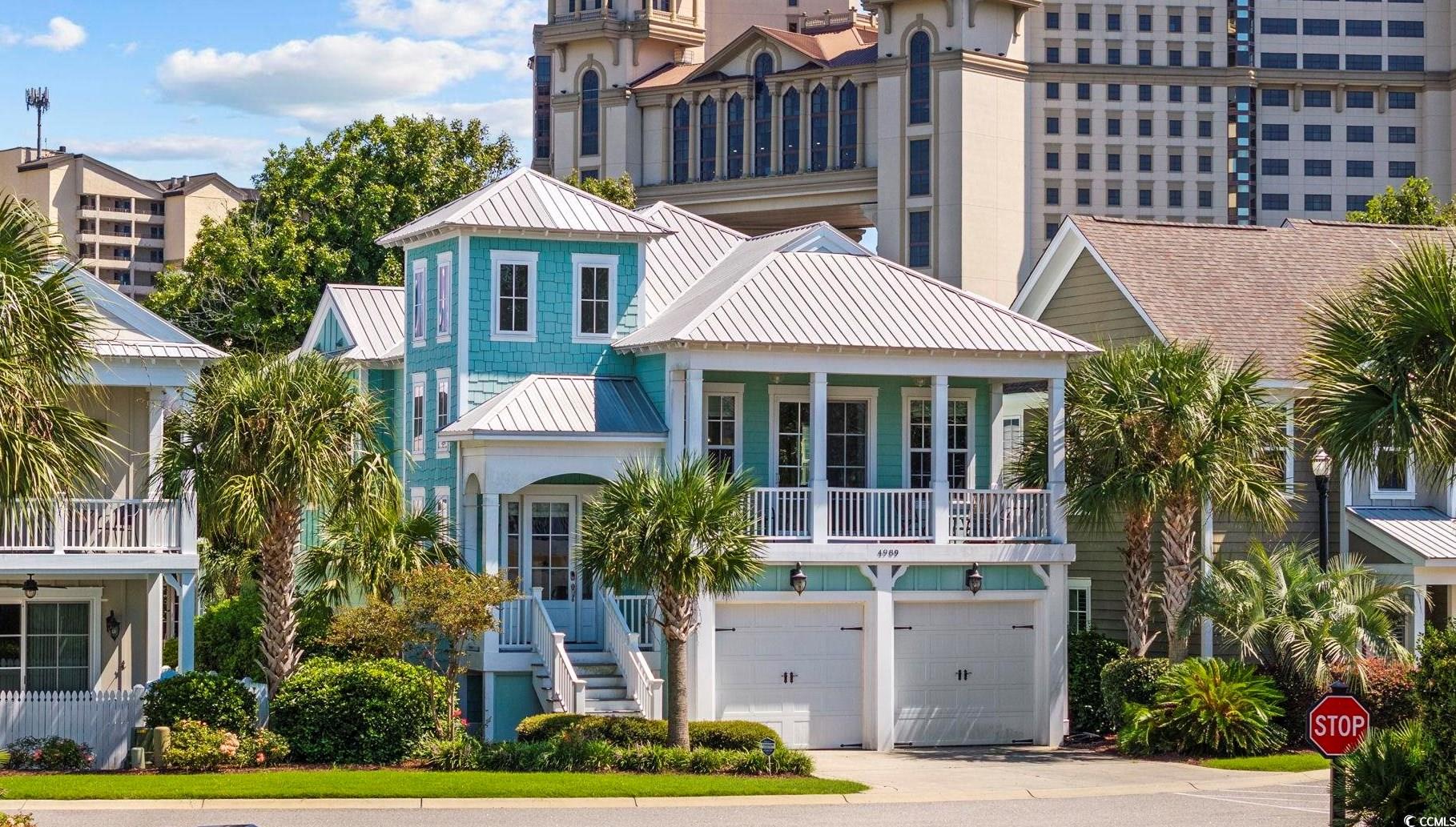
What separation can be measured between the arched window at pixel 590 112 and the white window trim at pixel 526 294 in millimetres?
95608

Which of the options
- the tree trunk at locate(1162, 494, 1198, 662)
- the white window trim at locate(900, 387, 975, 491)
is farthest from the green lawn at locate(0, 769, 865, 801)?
the white window trim at locate(900, 387, 975, 491)

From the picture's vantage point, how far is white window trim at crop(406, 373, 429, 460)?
35125 mm

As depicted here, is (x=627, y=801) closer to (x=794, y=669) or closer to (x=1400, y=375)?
(x=794, y=669)

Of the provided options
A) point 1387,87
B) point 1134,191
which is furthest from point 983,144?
point 1387,87

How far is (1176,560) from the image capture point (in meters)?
31.7

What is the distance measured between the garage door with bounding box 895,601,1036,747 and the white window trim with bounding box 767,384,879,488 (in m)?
2.68

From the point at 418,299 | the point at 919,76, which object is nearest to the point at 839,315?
the point at 418,299

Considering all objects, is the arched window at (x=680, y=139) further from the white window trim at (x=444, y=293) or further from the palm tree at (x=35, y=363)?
the palm tree at (x=35, y=363)

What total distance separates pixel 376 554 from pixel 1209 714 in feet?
41.0

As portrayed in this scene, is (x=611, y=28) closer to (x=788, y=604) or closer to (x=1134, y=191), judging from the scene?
(x=1134, y=191)

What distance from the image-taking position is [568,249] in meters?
34.0

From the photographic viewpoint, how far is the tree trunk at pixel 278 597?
2911cm

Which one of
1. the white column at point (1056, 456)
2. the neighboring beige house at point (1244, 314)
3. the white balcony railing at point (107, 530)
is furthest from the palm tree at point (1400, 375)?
the white balcony railing at point (107, 530)

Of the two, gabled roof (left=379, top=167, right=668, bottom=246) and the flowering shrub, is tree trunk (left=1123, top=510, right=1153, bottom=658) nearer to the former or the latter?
gabled roof (left=379, top=167, right=668, bottom=246)
